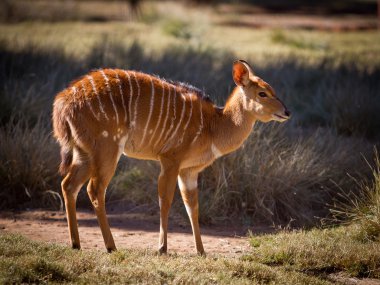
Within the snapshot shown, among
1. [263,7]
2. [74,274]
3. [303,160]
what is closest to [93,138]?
[74,274]

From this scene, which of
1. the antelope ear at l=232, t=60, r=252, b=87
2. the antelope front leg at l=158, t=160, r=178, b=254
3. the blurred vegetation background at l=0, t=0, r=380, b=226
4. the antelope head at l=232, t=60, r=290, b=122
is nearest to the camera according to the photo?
the antelope front leg at l=158, t=160, r=178, b=254

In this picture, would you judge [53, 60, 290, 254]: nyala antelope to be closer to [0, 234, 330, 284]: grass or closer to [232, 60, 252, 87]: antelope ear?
[232, 60, 252, 87]: antelope ear

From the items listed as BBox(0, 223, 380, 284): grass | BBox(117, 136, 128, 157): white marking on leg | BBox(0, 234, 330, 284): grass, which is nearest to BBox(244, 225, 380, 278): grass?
BBox(0, 223, 380, 284): grass

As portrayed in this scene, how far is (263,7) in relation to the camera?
83.6ft

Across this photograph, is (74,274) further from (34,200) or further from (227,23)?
(227,23)

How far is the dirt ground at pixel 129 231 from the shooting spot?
6758mm

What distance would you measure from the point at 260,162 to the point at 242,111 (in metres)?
1.76

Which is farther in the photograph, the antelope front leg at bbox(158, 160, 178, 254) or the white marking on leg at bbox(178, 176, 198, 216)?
the white marking on leg at bbox(178, 176, 198, 216)

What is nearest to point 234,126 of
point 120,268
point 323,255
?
point 323,255

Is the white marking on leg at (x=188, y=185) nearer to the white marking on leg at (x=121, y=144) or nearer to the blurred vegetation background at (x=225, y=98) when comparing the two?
the white marking on leg at (x=121, y=144)

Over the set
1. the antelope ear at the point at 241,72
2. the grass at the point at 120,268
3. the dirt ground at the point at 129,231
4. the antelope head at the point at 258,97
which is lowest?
the dirt ground at the point at 129,231

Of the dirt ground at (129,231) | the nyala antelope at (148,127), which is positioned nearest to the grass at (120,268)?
the nyala antelope at (148,127)

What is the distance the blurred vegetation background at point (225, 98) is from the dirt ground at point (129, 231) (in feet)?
0.88

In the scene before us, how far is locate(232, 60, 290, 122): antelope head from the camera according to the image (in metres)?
6.31
